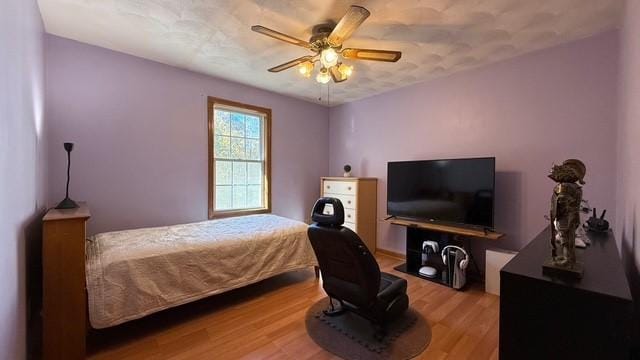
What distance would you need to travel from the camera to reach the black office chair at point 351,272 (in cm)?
178

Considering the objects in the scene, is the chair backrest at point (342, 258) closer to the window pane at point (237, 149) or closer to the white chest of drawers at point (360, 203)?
the white chest of drawers at point (360, 203)

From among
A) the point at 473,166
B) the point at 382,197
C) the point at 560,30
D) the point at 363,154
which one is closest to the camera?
the point at 560,30

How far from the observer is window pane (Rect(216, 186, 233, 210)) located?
368 cm

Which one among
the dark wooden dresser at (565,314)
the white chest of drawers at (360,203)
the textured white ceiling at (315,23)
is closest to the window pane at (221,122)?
the textured white ceiling at (315,23)

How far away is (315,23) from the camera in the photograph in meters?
2.17

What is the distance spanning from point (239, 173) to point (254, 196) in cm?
44

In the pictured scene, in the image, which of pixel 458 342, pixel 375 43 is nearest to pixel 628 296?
pixel 458 342

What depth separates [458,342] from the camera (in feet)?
6.51

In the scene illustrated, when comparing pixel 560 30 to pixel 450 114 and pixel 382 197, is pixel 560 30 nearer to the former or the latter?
pixel 450 114

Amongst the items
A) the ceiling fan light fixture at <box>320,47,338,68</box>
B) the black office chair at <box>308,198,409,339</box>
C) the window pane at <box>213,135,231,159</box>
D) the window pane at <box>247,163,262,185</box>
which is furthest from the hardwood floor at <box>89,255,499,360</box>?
the ceiling fan light fixture at <box>320,47,338,68</box>

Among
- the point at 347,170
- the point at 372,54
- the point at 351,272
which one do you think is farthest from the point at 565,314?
the point at 347,170

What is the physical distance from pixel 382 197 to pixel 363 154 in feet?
2.63

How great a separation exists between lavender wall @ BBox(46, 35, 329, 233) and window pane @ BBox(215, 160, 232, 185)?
24cm

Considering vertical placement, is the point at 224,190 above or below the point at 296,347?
above
